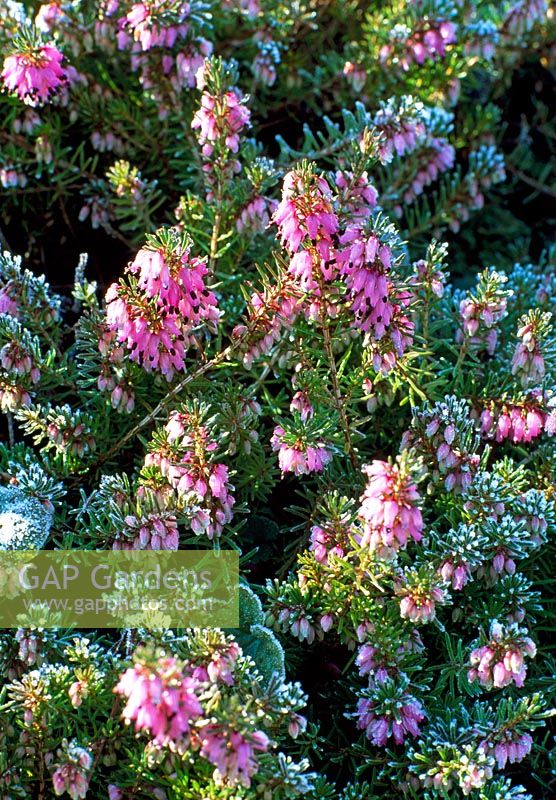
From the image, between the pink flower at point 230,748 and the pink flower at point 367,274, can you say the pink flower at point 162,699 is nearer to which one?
the pink flower at point 230,748

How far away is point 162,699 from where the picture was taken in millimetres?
1995

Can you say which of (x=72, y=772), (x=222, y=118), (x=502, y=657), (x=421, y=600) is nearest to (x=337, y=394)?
(x=421, y=600)

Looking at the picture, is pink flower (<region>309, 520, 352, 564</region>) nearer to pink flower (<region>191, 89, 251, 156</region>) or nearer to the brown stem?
the brown stem

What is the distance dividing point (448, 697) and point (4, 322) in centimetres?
169

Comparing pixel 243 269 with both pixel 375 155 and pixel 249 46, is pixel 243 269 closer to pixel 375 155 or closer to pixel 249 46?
pixel 375 155

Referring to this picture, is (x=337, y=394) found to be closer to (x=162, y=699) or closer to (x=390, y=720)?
(x=390, y=720)

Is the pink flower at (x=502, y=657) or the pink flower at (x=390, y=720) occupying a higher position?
the pink flower at (x=502, y=657)

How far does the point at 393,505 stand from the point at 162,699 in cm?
67

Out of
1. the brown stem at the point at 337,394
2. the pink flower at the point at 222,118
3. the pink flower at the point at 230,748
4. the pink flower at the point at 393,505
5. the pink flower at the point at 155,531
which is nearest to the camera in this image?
the pink flower at the point at 230,748

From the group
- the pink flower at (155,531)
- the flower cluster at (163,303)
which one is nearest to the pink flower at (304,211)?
the flower cluster at (163,303)

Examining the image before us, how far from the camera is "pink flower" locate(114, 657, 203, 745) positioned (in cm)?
199

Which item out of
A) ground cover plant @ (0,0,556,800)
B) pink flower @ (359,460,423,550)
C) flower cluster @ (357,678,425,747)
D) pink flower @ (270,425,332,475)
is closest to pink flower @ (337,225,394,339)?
ground cover plant @ (0,0,556,800)

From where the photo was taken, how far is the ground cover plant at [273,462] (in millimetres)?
2438

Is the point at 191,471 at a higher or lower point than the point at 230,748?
higher
